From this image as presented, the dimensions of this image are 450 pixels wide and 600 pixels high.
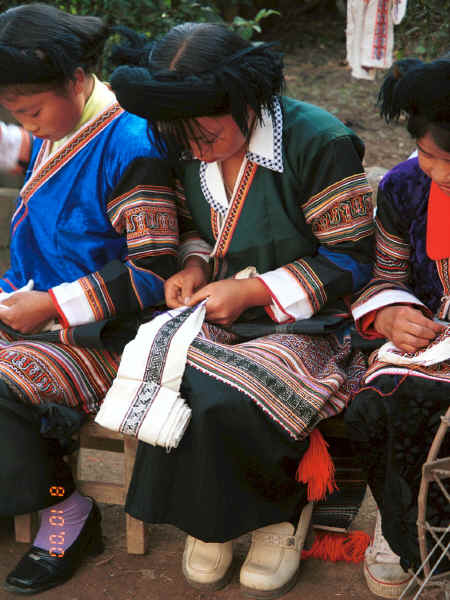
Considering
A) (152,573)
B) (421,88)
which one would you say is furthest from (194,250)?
(152,573)

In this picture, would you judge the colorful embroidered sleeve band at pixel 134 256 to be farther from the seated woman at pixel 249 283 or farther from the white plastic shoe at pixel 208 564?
the white plastic shoe at pixel 208 564

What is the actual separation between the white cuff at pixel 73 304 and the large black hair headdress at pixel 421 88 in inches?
45.1

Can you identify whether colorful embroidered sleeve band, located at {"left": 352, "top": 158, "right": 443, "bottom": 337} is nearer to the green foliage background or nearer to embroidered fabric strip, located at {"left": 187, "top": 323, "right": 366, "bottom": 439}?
embroidered fabric strip, located at {"left": 187, "top": 323, "right": 366, "bottom": 439}

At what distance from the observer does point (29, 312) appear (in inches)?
97.9

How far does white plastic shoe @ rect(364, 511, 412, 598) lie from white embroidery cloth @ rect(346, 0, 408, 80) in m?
2.54

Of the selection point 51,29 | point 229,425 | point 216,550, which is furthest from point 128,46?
point 216,550

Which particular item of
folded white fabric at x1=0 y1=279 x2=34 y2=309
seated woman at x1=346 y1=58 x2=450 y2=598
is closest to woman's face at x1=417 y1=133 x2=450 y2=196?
seated woman at x1=346 y1=58 x2=450 y2=598

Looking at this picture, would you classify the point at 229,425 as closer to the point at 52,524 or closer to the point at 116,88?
the point at 52,524

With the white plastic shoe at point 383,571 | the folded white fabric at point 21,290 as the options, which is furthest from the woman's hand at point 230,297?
the white plastic shoe at point 383,571

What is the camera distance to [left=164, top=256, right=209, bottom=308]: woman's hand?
8.00 ft

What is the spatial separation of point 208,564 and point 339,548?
447 mm

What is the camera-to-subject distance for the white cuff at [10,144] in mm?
2697

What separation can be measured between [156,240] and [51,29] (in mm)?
722

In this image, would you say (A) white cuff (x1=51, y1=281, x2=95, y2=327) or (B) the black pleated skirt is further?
(A) white cuff (x1=51, y1=281, x2=95, y2=327)
